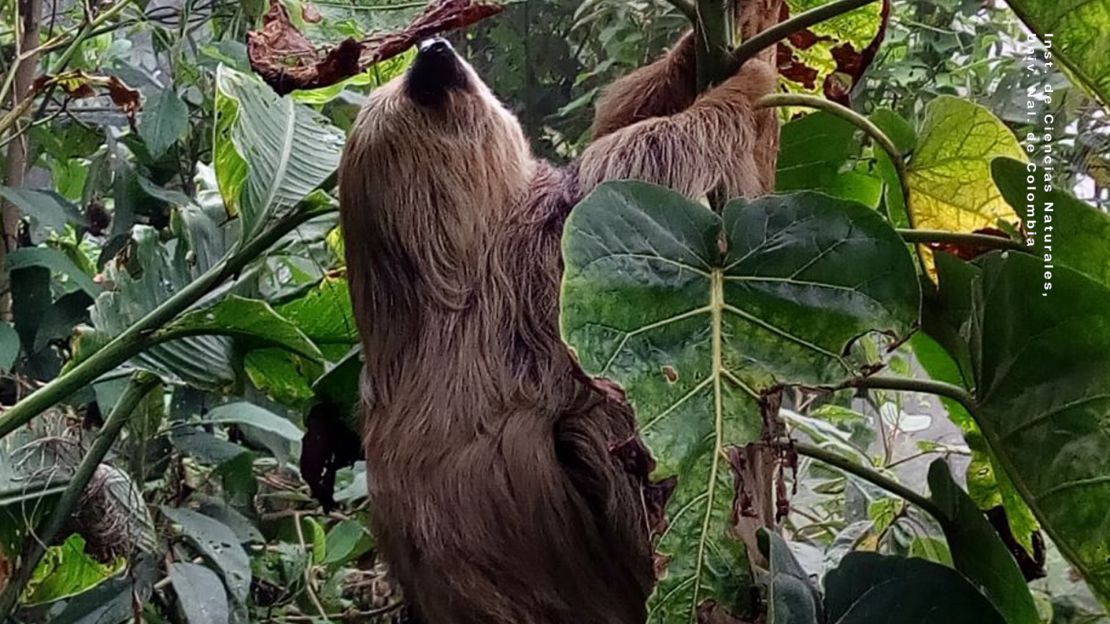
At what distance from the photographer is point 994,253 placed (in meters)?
0.77

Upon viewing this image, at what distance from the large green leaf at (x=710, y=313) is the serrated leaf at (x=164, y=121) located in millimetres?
1032

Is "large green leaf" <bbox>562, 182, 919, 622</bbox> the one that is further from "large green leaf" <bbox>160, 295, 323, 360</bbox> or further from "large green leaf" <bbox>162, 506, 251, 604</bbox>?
"large green leaf" <bbox>162, 506, 251, 604</bbox>

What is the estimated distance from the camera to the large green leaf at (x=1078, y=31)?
725 millimetres

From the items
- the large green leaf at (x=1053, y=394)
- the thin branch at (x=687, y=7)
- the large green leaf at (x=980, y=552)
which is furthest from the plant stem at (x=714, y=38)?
the large green leaf at (x=980, y=552)

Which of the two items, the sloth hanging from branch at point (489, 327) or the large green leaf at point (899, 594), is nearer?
the large green leaf at point (899, 594)

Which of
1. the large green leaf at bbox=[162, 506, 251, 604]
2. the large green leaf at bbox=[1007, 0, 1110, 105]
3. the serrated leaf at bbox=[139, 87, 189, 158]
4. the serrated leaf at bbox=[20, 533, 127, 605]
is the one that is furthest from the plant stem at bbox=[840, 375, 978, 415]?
the serrated leaf at bbox=[139, 87, 189, 158]

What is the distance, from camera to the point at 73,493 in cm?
113

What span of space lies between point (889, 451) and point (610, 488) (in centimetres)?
71

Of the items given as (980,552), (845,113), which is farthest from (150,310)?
(980,552)

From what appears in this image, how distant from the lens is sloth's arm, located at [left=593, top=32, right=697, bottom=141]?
1109mm

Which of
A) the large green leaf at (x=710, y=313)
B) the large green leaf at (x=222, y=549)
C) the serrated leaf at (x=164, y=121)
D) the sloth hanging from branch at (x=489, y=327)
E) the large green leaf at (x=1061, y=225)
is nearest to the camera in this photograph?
the large green leaf at (x=710, y=313)

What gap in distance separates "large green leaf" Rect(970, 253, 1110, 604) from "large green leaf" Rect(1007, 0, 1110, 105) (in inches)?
5.3

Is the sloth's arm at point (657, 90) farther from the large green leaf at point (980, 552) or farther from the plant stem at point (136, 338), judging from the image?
the large green leaf at point (980, 552)

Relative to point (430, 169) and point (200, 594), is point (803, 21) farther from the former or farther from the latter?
point (200, 594)
